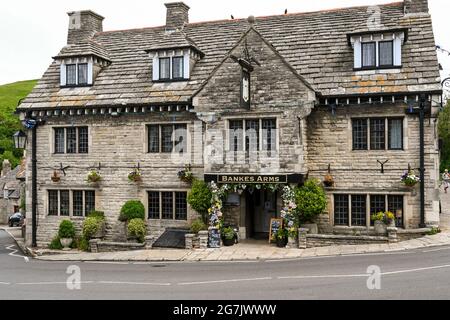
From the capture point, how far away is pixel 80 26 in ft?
97.9

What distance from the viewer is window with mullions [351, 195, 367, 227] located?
861 inches

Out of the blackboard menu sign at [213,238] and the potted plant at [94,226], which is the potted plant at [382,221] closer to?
the blackboard menu sign at [213,238]

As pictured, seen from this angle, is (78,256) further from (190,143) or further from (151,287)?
(151,287)

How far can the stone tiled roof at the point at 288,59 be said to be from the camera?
2156cm

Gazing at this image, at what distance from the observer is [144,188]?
24.6 m

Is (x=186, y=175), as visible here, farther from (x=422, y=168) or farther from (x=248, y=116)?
A: (x=422, y=168)

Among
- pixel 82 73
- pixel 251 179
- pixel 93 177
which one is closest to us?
pixel 251 179

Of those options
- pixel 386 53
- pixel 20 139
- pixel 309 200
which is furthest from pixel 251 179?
pixel 20 139

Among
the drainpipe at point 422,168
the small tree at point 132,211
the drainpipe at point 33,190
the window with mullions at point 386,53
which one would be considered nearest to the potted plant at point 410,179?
the drainpipe at point 422,168

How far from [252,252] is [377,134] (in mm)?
7195

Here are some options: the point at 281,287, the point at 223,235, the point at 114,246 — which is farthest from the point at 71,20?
the point at 281,287

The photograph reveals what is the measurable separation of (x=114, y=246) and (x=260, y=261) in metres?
7.64

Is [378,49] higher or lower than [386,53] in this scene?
higher
